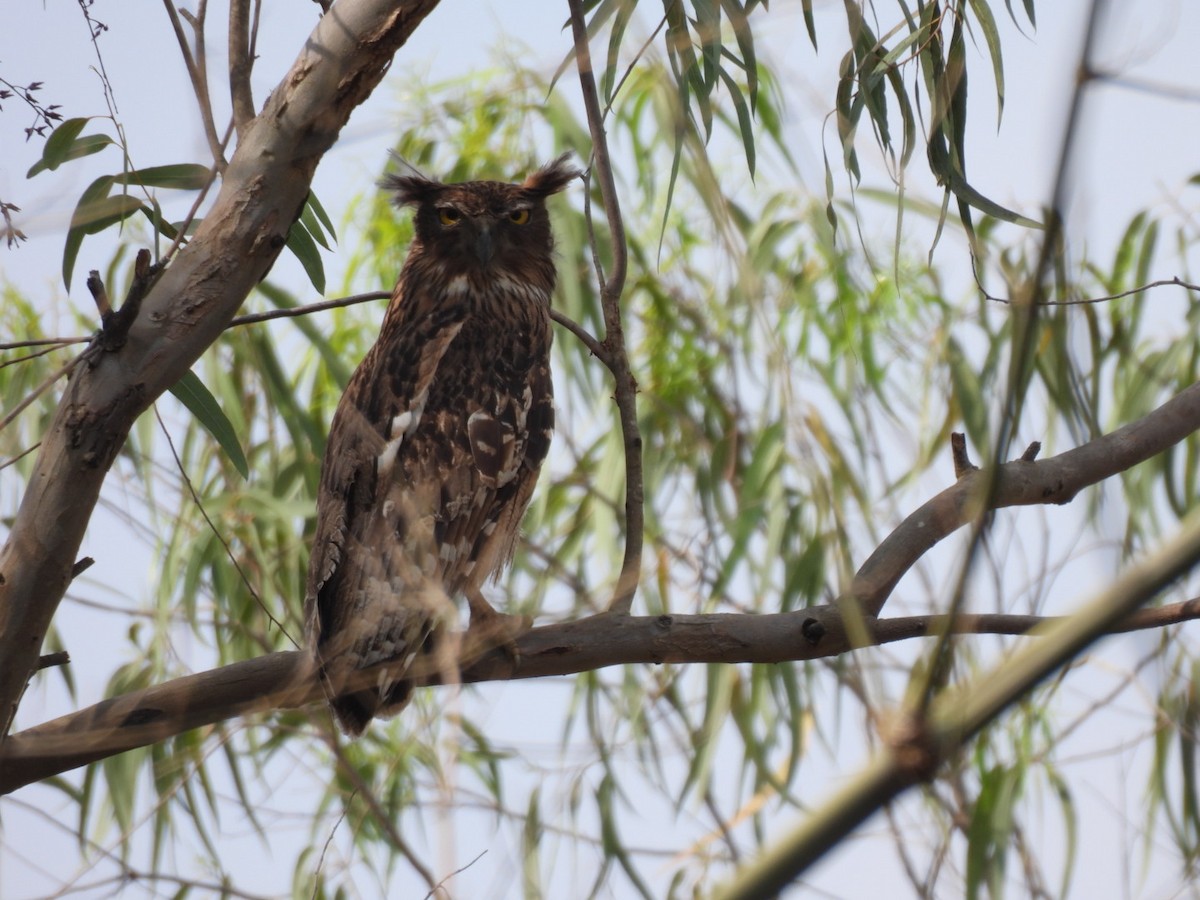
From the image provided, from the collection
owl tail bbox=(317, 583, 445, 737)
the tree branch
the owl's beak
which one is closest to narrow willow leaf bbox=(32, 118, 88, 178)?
owl tail bbox=(317, 583, 445, 737)

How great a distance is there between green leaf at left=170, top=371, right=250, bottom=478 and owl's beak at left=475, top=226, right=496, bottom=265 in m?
0.94

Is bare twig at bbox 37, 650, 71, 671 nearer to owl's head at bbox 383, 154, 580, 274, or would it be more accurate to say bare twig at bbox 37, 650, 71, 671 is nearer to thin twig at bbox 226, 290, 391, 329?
thin twig at bbox 226, 290, 391, 329

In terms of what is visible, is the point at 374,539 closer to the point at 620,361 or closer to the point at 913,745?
the point at 620,361

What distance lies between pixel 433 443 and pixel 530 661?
79 centimetres

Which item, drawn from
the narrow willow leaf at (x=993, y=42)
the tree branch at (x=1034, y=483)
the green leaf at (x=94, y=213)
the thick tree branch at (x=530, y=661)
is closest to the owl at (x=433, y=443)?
the thick tree branch at (x=530, y=661)

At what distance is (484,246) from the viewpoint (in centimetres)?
299

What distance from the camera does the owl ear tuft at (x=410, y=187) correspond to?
3.14 metres

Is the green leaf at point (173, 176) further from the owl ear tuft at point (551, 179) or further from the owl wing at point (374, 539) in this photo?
the owl ear tuft at point (551, 179)

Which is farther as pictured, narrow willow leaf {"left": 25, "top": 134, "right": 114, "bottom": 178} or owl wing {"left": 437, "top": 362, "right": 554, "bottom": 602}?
owl wing {"left": 437, "top": 362, "right": 554, "bottom": 602}

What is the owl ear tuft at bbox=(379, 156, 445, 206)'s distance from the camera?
3141 millimetres

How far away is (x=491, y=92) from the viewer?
4.07 metres

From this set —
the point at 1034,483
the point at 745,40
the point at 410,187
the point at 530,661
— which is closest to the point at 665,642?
the point at 530,661

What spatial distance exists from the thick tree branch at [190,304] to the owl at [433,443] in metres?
0.56

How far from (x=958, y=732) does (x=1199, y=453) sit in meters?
3.13
